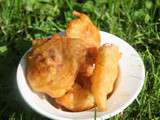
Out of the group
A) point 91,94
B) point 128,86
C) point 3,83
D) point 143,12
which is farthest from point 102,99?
point 143,12

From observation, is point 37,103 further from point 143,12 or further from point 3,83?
point 143,12

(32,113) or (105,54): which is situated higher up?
(105,54)

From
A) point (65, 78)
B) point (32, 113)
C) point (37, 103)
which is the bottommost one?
point (32, 113)

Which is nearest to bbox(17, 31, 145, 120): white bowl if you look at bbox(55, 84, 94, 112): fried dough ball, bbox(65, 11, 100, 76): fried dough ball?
bbox(55, 84, 94, 112): fried dough ball

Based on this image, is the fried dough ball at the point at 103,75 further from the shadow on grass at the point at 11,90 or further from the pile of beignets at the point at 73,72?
the shadow on grass at the point at 11,90

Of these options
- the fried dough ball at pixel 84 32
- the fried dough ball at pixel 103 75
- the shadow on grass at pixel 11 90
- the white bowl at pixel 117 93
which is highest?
the fried dough ball at pixel 84 32

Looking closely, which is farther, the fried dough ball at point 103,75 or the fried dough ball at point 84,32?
the fried dough ball at point 84,32

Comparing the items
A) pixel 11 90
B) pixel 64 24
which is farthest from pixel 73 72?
pixel 64 24

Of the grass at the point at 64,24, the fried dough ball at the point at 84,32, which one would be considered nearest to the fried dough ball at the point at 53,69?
the fried dough ball at the point at 84,32
